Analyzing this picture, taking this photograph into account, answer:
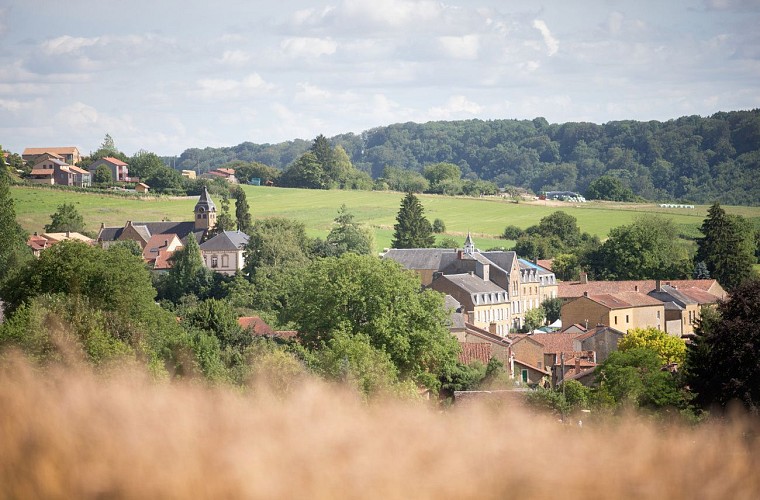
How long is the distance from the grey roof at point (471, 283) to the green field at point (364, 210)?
25.4 meters

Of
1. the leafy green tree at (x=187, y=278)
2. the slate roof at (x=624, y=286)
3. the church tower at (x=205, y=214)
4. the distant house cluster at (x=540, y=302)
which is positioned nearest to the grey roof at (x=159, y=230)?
the church tower at (x=205, y=214)

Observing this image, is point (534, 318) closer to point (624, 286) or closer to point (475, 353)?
point (624, 286)

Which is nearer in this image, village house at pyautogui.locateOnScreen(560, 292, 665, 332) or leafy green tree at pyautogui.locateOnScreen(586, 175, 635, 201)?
village house at pyautogui.locateOnScreen(560, 292, 665, 332)

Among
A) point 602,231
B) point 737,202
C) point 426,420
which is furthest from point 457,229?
point 426,420

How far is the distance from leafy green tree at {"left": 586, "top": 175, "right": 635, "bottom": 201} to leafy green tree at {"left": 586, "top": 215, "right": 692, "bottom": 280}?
57.0m

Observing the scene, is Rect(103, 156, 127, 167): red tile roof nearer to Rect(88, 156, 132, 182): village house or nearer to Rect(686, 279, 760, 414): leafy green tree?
Rect(88, 156, 132, 182): village house

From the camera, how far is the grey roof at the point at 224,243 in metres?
87.7

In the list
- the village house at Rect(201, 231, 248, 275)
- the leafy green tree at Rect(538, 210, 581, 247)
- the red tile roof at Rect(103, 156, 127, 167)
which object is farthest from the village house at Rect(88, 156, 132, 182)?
the leafy green tree at Rect(538, 210, 581, 247)

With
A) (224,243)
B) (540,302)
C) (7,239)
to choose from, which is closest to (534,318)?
(540,302)

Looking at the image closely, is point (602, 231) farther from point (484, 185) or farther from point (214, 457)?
point (214, 457)

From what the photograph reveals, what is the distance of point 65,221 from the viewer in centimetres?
9444

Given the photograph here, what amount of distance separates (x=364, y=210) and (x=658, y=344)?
78042 millimetres

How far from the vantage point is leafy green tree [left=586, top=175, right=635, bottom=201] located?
14812 centimetres

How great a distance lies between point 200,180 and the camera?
125688mm
